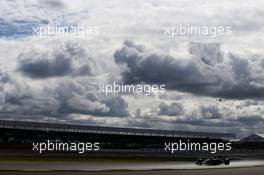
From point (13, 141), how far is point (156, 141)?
185 feet

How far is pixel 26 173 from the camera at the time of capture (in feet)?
180

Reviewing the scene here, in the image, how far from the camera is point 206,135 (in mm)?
179000

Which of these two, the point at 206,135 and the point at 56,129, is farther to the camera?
the point at 206,135

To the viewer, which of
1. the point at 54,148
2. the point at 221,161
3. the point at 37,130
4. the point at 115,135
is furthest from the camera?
the point at 115,135

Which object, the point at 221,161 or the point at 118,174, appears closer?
the point at 118,174

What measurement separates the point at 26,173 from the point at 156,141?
124 metres

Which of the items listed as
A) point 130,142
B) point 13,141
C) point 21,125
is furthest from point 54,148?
point 130,142

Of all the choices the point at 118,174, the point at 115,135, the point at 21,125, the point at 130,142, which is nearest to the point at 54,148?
the point at 21,125

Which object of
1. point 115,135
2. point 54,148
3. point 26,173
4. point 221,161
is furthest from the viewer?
point 115,135

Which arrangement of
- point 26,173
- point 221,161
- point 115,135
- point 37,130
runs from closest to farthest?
point 26,173 → point 221,161 → point 37,130 → point 115,135

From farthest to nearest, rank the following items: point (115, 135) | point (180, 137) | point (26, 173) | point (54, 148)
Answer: point (180, 137) < point (115, 135) < point (54, 148) < point (26, 173)

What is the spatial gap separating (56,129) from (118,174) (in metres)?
81.0

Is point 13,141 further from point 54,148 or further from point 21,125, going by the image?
point 54,148

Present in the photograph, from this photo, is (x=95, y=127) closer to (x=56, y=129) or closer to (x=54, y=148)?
(x=56, y=129)
